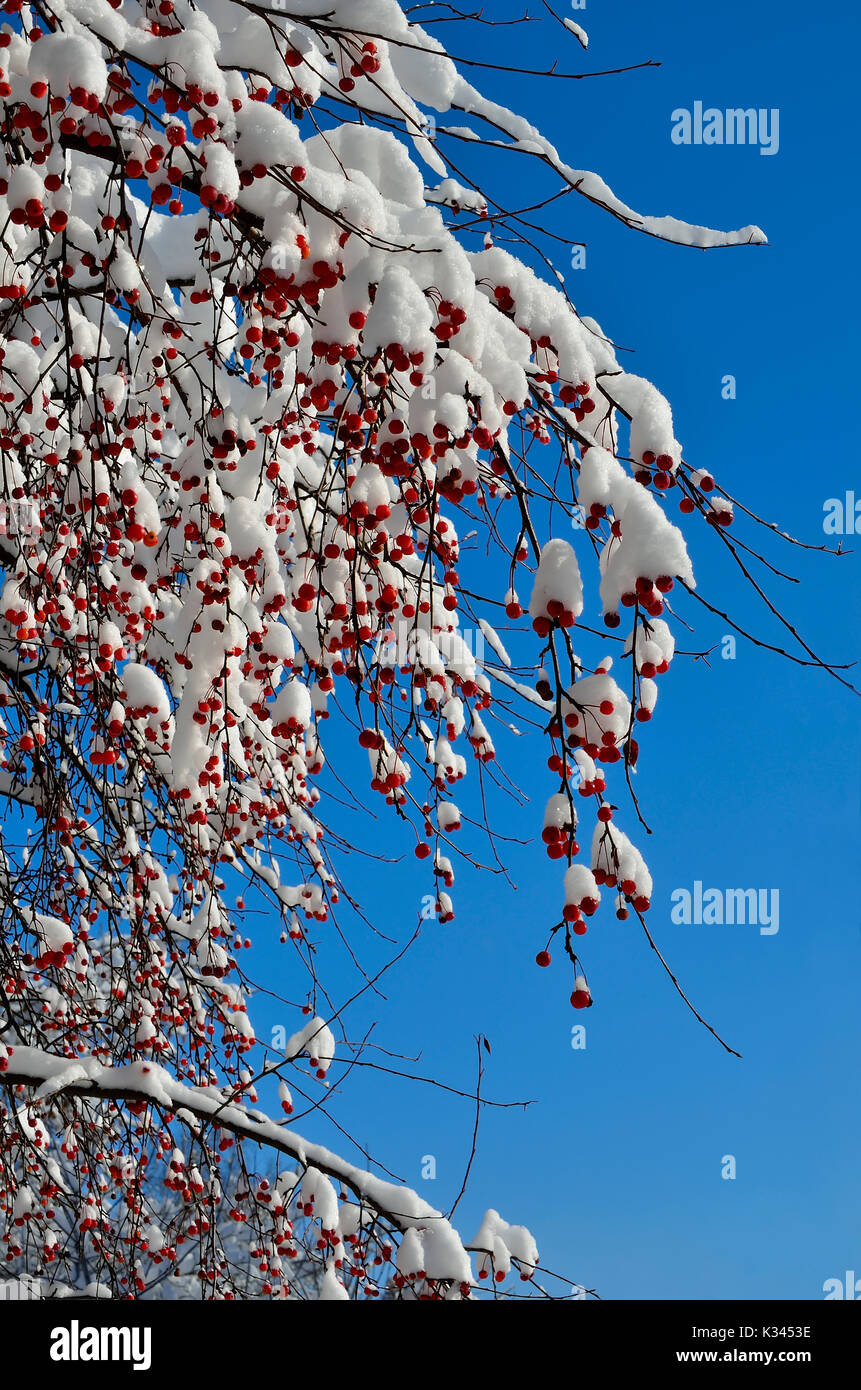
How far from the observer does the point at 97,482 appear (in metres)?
3.57

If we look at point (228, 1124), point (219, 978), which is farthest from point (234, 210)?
point (219, 978)

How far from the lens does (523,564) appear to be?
8.14 ft

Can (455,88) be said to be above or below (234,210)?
above

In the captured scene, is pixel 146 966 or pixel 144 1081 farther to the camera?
pixel 146 966

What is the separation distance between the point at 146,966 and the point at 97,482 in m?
2.22

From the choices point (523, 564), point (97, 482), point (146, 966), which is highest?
point (97, 482)

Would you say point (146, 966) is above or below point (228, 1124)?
above

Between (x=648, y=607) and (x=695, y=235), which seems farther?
Result: (x=695, y=235)
